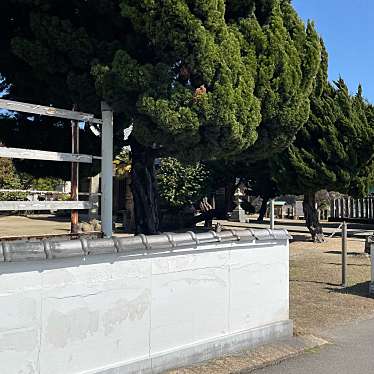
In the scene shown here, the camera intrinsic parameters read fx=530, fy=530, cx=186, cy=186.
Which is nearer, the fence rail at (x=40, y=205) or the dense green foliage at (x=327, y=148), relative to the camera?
the fence rail at (x=40, y=205)

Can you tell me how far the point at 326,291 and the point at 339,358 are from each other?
411 centimetres

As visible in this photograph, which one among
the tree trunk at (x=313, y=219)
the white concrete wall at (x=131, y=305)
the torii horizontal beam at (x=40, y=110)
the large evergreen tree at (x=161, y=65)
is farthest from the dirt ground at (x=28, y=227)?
the tree trunk at (x=313, y=219)

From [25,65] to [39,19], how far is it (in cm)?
114

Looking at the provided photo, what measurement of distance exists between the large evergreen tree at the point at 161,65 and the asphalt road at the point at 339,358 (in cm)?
310

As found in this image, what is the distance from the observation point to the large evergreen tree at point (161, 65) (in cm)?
717

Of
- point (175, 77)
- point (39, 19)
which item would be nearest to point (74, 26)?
point (39, 19)

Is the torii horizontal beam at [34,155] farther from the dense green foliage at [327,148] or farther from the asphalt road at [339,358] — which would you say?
the dense green foliage at [327,148]

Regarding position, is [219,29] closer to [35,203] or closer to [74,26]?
[74,26]

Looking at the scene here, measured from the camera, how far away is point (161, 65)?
7.36 metres

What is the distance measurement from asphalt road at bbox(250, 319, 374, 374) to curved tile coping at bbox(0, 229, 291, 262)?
1401mm

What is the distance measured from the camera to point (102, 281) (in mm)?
4562

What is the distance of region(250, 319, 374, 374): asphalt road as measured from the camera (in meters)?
5.41

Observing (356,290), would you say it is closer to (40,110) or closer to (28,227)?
(40,110)

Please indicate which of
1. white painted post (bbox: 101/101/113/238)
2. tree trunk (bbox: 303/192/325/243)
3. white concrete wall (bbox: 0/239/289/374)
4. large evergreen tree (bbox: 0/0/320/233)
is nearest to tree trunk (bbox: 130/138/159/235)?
large evergreen tree (bbox: 0/0/320/233)
